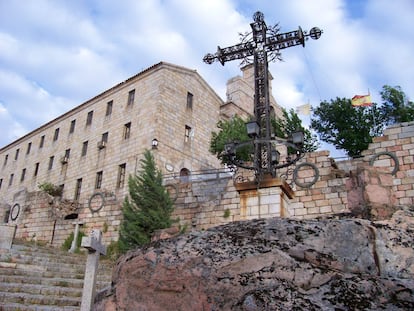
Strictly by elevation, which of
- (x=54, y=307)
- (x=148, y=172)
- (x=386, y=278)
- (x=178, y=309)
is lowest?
(x=54, y=307)

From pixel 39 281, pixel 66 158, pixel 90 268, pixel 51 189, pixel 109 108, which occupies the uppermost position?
pixel 109 108

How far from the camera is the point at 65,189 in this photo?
25.9m

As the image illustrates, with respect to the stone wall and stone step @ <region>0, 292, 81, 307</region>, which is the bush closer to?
the stone wall

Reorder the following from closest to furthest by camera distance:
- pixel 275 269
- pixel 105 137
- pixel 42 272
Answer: pixel 275 269 < pixel 42 272 < pixel 105 137

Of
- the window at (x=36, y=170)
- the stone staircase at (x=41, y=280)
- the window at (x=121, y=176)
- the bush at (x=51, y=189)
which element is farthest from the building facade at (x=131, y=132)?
the stone staircase at (x=41, y=280)

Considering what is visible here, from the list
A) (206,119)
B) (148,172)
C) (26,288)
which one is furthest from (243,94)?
(26,288)

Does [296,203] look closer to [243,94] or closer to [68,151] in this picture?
[243,94]

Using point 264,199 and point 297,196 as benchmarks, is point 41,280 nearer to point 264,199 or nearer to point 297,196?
point 264,199

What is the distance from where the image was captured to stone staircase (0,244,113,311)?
7.35 m

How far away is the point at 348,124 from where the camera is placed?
78.1ft

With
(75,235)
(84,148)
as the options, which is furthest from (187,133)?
(75,235)

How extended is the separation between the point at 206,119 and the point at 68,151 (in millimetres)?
10436

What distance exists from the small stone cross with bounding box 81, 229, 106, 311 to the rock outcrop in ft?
6.07

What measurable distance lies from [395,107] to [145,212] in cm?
1827
